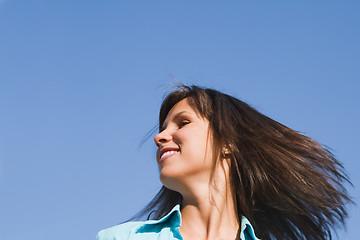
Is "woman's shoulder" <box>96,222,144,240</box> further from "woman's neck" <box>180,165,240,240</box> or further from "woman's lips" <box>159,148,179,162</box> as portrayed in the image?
"woman's lips" <box>159,148,179,162</box>

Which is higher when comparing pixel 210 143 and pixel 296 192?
pixel 210 143

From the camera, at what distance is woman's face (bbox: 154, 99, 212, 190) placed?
4.70 metres

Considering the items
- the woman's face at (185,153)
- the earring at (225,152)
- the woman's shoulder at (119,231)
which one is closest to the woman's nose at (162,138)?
the woman's face at (185,153)

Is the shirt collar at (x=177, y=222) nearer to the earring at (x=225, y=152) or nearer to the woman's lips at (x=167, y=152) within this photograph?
the woman's lips at (x=167, y=152)

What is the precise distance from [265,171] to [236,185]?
0.28 m

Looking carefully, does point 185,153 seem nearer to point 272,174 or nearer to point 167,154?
point 167,154

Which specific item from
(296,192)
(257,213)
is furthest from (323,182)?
(257,213)

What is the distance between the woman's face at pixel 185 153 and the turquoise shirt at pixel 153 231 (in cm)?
28

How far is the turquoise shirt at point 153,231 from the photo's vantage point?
4.46 m

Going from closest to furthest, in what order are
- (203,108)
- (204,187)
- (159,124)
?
(204,187) < (203,108) < (159,124)

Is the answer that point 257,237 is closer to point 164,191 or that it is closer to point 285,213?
point 285,213

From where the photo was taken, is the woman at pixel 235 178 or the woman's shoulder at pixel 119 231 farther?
the woman at pixel 235 178

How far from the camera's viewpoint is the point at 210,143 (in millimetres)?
4859

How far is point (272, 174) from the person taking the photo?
200 inches
